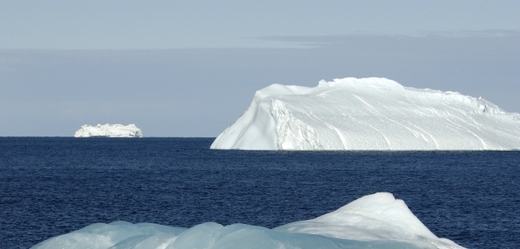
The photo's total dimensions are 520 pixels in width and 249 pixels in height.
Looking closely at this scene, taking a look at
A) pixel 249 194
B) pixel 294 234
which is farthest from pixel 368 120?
pixel 294 234

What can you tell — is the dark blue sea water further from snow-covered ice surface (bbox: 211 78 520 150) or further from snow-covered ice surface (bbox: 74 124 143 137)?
snow-covered ice surface (bbox: 74 124 143 137)

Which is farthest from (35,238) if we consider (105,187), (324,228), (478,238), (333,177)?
(333,177)

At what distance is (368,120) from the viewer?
75.1 m

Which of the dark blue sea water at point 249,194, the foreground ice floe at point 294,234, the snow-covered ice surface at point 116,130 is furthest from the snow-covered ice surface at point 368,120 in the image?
the snow-covered ice surface at point 116,130

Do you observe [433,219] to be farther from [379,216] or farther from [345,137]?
[345,137]

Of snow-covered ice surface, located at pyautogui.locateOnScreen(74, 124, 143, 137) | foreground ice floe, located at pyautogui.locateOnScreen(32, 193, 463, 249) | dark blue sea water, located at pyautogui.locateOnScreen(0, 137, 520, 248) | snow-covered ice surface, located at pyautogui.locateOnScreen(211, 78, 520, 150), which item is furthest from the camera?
snow-covered ice surface, located at pyautogui.locateOnScreen(74, 124, 143, 137)

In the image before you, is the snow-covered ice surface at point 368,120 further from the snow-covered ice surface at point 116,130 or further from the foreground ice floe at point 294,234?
the snow-covered ice surface at point 116,130

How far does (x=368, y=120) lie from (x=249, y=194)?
37959 mm

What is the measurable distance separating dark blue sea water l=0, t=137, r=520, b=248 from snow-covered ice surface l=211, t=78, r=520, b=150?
6.44m

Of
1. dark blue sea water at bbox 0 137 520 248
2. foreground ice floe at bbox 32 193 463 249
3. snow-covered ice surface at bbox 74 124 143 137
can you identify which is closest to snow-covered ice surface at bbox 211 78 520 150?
dark blue sea water at bbox 0 137 520 248

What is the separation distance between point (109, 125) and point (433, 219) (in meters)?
124

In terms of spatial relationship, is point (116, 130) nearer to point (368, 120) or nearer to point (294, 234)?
point (368, 120)

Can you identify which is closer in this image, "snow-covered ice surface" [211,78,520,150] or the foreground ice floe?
the foreground ice floe

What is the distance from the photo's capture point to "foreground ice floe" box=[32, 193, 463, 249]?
1434cm
